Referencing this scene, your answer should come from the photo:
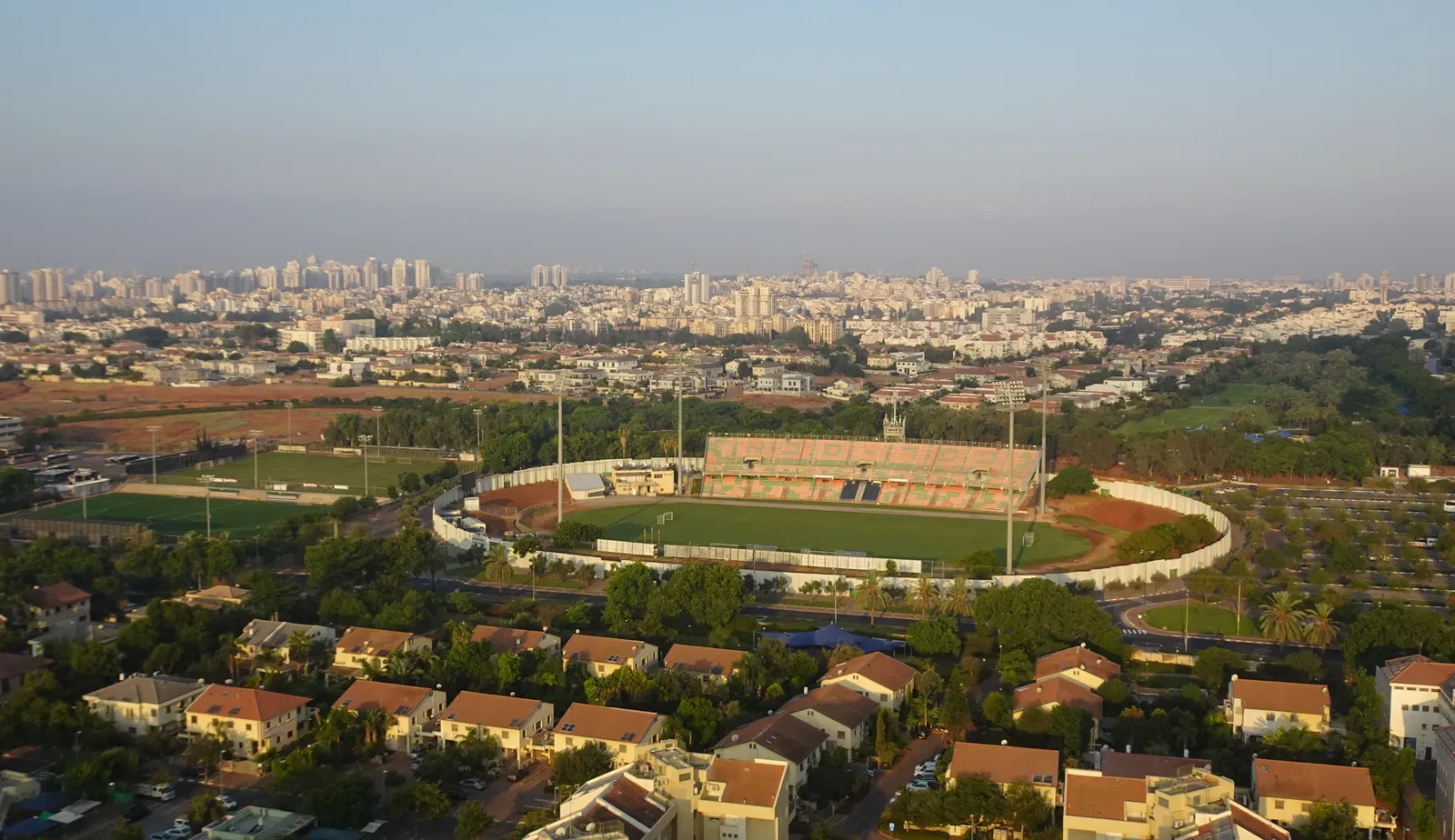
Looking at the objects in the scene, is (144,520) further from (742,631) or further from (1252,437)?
(1252,437)

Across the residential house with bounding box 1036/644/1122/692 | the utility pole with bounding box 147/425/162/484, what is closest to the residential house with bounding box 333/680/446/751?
the residential house with bounding box 1036/644/1122/692

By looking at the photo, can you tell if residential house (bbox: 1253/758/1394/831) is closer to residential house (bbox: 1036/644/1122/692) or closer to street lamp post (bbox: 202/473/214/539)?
residential house (bbox: 1036/644/1122/692)

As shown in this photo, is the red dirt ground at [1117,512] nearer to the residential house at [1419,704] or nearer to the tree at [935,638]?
the tree at [935,638]

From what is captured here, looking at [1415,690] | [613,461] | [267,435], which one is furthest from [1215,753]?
[267,435]

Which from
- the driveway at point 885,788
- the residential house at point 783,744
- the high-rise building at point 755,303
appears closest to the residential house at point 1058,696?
the driveway at point 885,788

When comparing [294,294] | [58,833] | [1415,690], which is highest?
[294,294]
